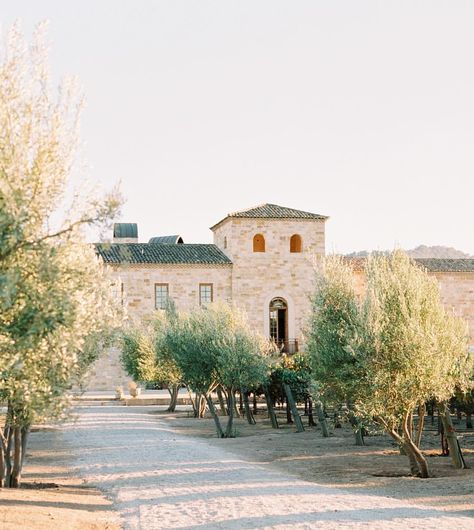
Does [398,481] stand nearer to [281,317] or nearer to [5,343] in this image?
[5,343]

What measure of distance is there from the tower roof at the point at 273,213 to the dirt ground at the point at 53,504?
28.9 metres

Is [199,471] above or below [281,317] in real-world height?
below

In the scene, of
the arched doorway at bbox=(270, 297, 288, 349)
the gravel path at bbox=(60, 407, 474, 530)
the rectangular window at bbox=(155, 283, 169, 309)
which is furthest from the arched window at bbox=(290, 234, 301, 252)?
the gravel path at bbox=(60, 407, 474, 530)

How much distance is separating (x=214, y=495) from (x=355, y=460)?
20.0 feet

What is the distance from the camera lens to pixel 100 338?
1318 cm

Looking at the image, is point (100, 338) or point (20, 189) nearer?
point (20, 189)

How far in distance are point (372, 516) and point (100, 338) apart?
5.15 m

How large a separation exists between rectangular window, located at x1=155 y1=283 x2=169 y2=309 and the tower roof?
17.7ft

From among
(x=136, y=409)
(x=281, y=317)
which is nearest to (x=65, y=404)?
(x=136, y=409)

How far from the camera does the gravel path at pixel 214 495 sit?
35.0ft

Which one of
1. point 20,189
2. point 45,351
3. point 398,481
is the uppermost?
point 20,189

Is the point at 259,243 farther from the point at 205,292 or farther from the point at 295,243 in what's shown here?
the point at 205,292

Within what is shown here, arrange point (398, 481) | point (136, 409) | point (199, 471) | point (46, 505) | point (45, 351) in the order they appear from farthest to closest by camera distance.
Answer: point (136, 409) < point (199, 471) < point (398, 481) < point (46, 505) < point (45, 351)

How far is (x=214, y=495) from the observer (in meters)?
13.0
